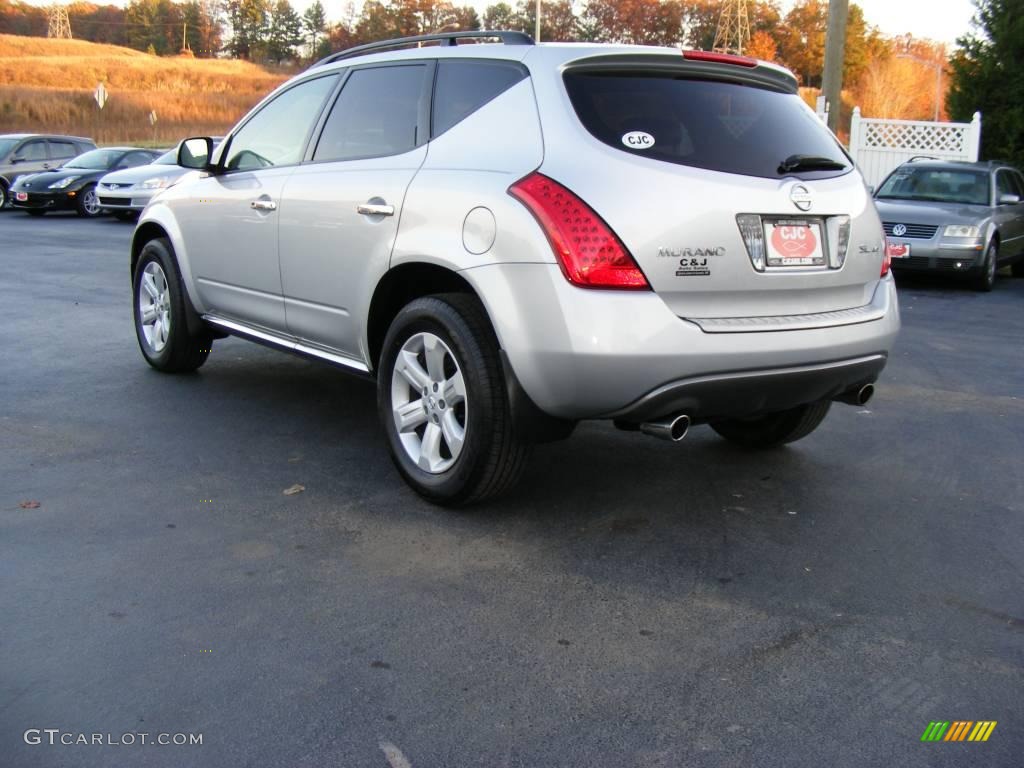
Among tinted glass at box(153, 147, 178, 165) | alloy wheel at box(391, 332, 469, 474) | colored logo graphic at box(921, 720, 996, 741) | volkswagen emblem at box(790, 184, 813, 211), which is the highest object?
tinted glass at box(153, 147, 178, 165)

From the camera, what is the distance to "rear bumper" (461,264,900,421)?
3.69m

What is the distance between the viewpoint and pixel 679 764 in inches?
102

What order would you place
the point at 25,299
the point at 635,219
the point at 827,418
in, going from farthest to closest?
1. the point at 25,299
2. the point at 827,418
3. the point at 635,219

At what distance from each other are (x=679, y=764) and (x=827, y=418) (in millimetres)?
3819

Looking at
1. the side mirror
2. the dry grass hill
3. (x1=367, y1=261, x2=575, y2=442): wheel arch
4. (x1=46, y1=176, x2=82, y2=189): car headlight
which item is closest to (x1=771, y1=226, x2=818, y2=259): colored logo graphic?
(x1=367, y1=261, x2=575, y2=442): wheel arch

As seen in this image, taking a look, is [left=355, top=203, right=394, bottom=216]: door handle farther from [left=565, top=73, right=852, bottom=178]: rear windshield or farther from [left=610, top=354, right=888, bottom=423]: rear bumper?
[left=610, top=354, right=888, bottom=423]: rear bumper

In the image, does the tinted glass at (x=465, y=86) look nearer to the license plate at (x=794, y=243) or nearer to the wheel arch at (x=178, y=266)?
the license plate at (x=794, y=243)

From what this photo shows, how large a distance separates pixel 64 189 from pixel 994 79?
1784 cm

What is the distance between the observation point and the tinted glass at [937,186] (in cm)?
1351

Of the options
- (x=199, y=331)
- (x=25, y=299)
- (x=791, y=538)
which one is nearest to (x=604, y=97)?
(x=791, y=538)

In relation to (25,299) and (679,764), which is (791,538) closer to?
(679,764)

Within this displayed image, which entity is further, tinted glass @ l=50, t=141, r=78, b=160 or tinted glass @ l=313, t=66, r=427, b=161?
tinted glass @ l=50, t=141, r=78, b=160

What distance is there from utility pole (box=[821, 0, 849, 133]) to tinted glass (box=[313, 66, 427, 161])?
11799 millimetres

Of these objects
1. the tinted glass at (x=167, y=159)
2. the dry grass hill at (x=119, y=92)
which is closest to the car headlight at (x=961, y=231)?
the tinted glass at (x=167, y=159)
